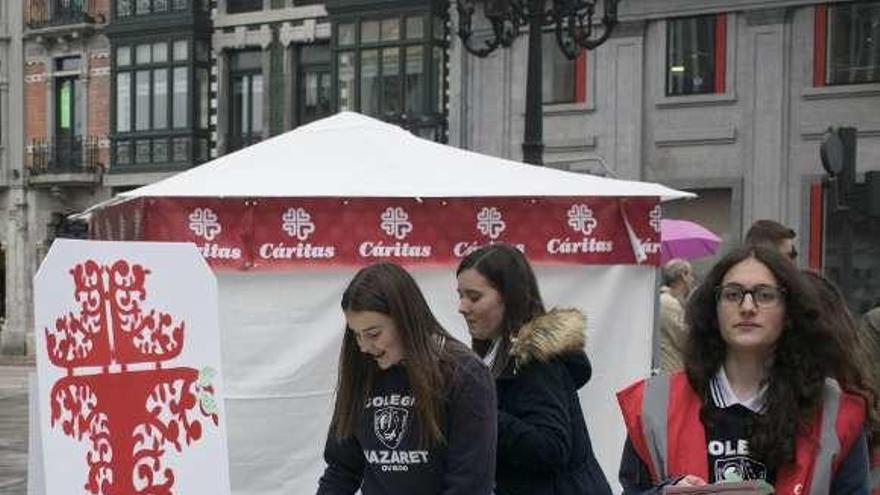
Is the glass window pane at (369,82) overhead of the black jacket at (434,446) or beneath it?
overhead

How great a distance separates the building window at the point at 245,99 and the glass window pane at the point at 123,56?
266 centimetres

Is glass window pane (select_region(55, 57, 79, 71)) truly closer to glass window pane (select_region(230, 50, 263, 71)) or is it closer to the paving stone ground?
glass window pane (select_region(230, 50, 263, 71))

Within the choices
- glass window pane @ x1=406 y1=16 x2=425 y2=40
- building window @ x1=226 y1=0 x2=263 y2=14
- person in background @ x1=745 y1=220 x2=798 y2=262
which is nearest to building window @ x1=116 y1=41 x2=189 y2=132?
building window @ x1=226 y1=0 x2=263 y2=14

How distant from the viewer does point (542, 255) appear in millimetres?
5875

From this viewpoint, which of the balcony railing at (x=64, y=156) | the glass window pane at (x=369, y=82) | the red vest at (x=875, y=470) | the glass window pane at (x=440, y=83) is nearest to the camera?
the red vest at (x=875, y=470)

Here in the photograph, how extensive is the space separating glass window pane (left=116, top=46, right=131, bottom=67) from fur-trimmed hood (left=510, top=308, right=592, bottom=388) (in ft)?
85.5

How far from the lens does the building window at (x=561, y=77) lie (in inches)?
825

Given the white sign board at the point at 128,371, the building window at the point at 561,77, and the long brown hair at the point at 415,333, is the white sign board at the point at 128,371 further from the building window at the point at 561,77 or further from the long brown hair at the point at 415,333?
the building window at the point at 561,77

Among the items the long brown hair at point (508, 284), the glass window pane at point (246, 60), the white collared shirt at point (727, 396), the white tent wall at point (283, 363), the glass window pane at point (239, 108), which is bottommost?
the white tent wall at point (283, 363)

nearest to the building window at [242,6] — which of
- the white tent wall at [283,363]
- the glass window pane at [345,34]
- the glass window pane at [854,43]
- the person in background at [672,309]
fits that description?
the glass window pane at [345,34]

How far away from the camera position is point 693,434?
2.51m

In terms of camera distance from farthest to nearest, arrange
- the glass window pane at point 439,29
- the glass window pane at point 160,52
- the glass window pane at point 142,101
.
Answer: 1. the glass window pane at point 142,101
2. the glass window pane at point 160,52
3. the glass window pane at point 439,29

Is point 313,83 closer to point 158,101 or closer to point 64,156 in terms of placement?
point 158,101

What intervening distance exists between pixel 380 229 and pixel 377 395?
259 centimetres
